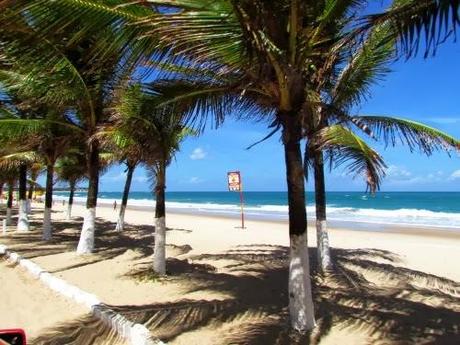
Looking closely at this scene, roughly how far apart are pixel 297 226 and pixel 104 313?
2572mm

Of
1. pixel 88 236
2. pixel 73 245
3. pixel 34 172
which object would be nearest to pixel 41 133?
pixel 73 245

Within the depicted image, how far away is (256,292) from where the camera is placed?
8297 millimetres

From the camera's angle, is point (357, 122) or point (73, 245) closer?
point (357, 122)

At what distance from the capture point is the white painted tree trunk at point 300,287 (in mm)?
5908

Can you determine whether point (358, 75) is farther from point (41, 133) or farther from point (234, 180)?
point (234, 180)

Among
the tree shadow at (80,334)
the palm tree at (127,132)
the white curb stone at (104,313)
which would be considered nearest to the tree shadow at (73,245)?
the white curb stone at (104,313)

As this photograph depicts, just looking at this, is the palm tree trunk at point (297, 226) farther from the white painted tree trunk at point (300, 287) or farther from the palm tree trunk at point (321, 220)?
the palm tree trunk at point (321, 220)

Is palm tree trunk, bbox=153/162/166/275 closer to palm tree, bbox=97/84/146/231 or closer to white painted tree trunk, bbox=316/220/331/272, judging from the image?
palm tree, bbox=97/84/146/231

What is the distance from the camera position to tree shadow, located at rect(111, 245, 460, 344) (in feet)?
19.9

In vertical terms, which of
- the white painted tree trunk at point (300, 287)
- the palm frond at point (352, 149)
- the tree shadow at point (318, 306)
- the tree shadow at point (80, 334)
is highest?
the palm frond at point (352, 149)

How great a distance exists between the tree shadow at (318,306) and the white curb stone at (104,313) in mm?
319

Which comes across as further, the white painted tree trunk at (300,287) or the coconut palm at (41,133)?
the coconut palm at (41,133)

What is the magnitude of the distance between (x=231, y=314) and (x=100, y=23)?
398 cm

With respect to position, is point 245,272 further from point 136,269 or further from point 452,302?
point 452,302
